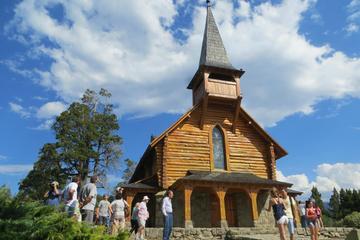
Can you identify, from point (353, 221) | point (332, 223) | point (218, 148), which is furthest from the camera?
point (332, 223)

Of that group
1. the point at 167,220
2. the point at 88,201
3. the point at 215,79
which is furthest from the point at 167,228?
the point at 215,79

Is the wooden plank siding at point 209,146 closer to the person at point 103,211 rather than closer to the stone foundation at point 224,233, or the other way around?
the stone foundation at point 224,233

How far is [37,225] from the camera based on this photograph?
12.3 ft

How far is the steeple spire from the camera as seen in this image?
22197mm

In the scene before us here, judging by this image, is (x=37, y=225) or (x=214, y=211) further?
(x=214, y=211)

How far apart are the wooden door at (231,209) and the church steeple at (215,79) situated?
566 centimetres

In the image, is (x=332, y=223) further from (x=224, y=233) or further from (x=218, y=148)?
(x=224, y=233)

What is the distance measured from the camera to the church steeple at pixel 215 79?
20.7m

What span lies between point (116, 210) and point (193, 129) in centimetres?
1011

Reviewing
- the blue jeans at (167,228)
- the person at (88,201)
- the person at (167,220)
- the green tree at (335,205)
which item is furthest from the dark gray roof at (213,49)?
the green tree at (335,205)

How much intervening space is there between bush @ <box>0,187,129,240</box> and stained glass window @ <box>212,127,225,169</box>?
1668 cm

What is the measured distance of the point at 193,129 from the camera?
2039 centimetres

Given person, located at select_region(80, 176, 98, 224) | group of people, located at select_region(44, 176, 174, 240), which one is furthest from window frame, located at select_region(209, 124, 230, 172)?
person, located at select_region(80, 176, 98, 224)

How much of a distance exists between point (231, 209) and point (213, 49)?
11.0 m
